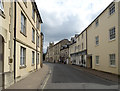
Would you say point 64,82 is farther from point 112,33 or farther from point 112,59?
point 112,33

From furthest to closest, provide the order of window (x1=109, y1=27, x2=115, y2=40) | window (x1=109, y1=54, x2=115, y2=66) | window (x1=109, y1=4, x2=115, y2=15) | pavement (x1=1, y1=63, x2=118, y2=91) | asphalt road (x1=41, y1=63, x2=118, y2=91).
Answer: window (x1=109, y1=4, x2=115, y2=15), window (x1=109, y1=27, x2=115, y2=40), window (x1=109, y1=54, x2=115, y2=66), asphalt road (x1=41, y1=63, x2=118, y2=91), pavement (x1=1, y1=63, x2=118, y2=91)

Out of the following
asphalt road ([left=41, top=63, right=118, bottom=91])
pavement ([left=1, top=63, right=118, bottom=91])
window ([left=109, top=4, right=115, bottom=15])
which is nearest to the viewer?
pavement ([left=1, top=63, right=118, bottom=91])

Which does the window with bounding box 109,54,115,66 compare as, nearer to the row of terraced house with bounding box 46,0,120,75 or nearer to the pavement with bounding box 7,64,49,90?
the row of terraced house with bounding box 46,0,120,75

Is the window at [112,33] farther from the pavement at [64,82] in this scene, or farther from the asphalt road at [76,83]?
the asphalt road at [76,83]

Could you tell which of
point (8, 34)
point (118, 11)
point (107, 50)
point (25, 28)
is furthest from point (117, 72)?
point (8, 34)

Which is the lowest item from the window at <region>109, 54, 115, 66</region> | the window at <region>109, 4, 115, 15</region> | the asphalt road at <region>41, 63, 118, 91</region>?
the asphalt road at <region>41, 63, 118, 91</region>

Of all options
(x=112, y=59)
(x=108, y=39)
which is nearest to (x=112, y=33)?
(x=108, y=39)

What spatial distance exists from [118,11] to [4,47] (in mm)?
12192

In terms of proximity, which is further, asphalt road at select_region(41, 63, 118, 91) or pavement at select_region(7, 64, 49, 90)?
asphalt road at select_region(41, 63, 118, 91)

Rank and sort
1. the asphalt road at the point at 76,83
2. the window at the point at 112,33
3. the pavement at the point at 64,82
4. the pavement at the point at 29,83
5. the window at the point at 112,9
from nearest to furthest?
the pavement at the point at 29,83, the pavement at the point at 64,82, the asphalt road at the point at 76,83, the window at the point at 112,33, the window at the point at 112,9

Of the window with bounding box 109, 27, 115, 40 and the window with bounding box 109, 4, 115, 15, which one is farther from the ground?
the window with bounding box 109, 4, 115, 15

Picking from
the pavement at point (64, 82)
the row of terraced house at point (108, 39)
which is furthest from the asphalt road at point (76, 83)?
the row of terraced house at point (108, 39)

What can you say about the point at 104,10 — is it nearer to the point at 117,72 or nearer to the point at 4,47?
the point at 117,72

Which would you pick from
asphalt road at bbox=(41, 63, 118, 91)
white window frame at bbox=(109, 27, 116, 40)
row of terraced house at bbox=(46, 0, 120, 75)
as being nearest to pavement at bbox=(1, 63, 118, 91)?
asphalt road at bbox=(41, 63, 118, 91)
